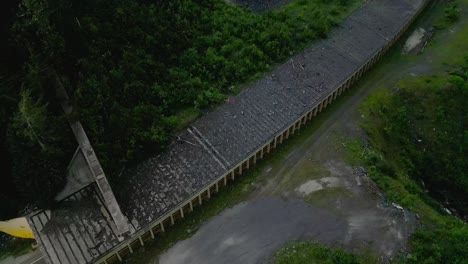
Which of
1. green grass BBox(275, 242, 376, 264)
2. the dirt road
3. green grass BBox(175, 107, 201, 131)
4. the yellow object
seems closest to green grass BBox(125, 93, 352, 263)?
the dirt road

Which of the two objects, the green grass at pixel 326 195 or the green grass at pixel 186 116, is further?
the green grass at pixel 186 116

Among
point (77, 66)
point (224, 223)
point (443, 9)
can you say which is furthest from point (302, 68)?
point (443, 9)

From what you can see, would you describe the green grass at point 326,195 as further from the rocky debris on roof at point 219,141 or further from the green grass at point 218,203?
the rocky debris on roof at point 219,141

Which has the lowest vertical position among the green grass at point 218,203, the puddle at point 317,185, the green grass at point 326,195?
the green grass at point 326,195

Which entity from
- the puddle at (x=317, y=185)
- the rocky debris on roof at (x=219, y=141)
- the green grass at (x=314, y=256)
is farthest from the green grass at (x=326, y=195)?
the rocky debris on roof at (x=219, y=141)

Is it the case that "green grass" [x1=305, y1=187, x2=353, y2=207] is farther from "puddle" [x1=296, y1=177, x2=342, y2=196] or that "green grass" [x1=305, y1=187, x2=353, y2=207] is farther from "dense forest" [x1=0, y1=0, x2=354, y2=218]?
"dense forest" [x1=0, y1=0, x2=354, y2=218]

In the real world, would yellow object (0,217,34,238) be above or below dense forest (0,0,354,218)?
below

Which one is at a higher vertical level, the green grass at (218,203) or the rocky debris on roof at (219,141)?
the rocky debris on roof at (219,141)
